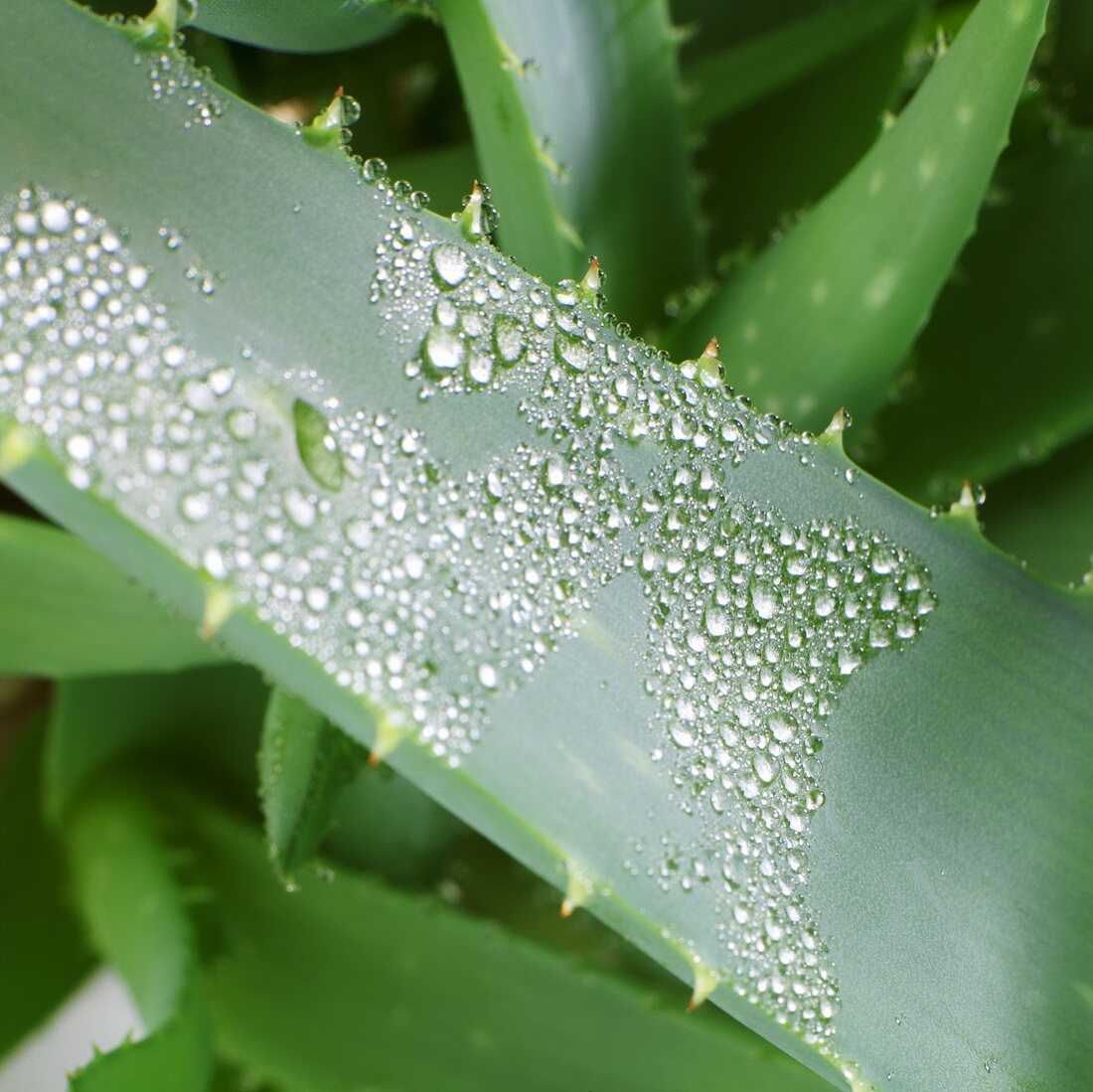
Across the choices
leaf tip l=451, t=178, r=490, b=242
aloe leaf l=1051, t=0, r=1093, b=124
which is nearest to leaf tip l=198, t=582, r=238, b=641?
leaf tip l=451, t=178, r=490, b=242

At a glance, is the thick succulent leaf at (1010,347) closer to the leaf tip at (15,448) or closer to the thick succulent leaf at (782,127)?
the thick succulent leaf at (782,127)

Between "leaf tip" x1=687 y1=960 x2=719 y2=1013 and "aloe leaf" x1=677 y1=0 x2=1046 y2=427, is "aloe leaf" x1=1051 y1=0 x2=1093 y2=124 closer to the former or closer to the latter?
"aloe leaf" x1=677 y1=0 x2=1046 y2=427

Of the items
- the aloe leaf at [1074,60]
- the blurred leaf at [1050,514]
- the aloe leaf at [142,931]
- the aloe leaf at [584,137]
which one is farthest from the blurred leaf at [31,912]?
the aloe leaf at [1074,60]

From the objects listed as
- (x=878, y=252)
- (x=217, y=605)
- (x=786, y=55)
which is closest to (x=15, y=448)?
(x=217, y=605)

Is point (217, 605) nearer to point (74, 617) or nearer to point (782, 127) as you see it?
point (74, 617)

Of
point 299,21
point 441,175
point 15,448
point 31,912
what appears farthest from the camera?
point 31,912

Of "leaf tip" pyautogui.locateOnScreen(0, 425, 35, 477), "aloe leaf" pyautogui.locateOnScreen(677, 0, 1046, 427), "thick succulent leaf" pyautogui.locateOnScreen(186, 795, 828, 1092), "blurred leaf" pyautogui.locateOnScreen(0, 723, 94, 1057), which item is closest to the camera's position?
"leaf tip" pyautogui.locateOnScreen(0, 425, 35, 477)
